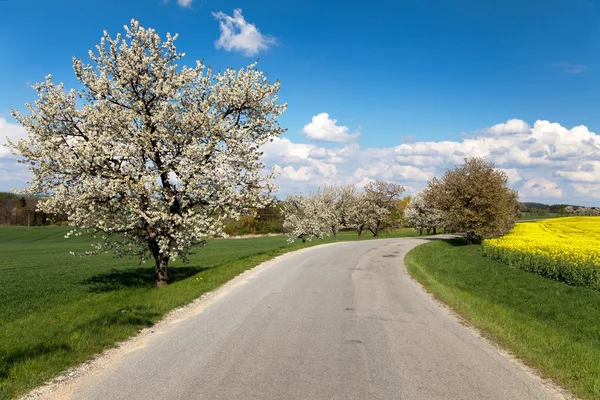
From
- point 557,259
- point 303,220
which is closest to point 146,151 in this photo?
point 557,259

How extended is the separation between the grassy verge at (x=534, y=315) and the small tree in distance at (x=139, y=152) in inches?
366

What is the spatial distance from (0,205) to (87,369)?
142 m

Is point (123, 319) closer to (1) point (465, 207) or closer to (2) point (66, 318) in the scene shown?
(2) point (66, 318)

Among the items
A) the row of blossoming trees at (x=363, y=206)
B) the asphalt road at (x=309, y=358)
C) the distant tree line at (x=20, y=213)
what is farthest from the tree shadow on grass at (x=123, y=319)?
the distant tree line at (x=20, y=213)

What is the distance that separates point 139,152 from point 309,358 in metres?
10.8

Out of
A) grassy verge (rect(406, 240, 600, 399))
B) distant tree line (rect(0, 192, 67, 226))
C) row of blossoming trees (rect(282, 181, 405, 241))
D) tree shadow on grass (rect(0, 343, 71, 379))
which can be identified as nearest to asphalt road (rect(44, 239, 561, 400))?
grassy verge (rect(406, 240, 600, 399))

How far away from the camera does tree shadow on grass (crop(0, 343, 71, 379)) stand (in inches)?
253

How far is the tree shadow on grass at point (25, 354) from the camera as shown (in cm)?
643

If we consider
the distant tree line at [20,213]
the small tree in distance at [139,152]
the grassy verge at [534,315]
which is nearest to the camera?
the grassy verge at [534,315]

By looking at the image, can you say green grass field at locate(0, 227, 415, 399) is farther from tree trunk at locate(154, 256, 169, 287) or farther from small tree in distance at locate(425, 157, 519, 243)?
small tree in distance at locate(425, 157, 519, 243)

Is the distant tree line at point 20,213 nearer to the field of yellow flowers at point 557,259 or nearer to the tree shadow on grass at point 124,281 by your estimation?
the tree shadow on grass at point 124,281

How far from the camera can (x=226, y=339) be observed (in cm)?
791

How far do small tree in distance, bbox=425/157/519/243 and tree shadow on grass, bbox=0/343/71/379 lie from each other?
38663mm

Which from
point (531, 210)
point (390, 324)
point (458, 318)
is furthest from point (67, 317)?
point (531, 210)
